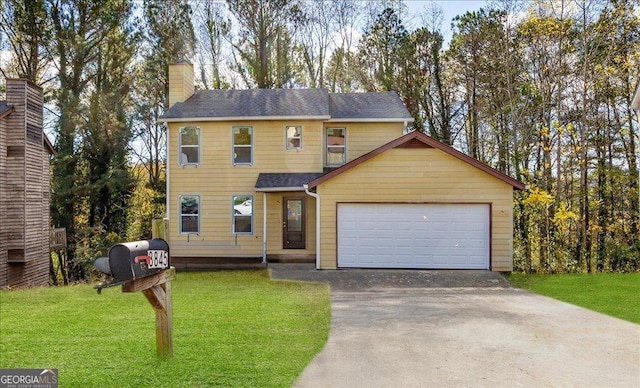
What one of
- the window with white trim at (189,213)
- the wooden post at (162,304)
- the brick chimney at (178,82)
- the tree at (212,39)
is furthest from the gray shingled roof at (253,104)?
the wooden post at (162,304)

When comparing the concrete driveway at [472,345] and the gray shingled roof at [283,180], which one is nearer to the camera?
the concrete driveway at [472,345]

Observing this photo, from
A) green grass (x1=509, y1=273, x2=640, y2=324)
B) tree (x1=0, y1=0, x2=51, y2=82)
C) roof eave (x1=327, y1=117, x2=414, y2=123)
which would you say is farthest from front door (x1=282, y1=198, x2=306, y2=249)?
tree (x1=0, y1=0, x2=51, y2=82)

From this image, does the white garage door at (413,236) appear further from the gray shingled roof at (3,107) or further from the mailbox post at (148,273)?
the gray shingled roof at (3,107)

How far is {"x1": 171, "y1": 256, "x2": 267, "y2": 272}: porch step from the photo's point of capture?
620 inches

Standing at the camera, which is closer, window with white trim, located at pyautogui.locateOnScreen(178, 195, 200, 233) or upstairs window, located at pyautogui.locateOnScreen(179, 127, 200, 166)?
window with white trim, located at pyautogui.locateOnScreen(178, 195, 200, 233)

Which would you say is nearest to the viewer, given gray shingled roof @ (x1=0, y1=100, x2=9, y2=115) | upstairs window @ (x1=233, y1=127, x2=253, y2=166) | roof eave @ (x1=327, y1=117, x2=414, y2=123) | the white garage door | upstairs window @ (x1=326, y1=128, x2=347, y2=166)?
the white garage door

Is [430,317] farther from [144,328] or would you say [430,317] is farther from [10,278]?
[10,278]

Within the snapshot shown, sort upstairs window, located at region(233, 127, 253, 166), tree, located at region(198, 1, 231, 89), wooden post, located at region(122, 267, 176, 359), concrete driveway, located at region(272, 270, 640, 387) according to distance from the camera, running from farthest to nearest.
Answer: tree, located at region(198, 1, 231, 89) < upstairs window, located at region(233, 127, 253, 166) < concrete driveway, located at region(272, 270, 640, 387) < wooden post, located at region(122, 267, 176, 359)

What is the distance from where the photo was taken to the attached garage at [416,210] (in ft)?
44.5

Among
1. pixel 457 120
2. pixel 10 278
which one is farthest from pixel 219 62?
pixel 10 278

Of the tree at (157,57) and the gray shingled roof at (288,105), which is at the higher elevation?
the tree at (157,57)

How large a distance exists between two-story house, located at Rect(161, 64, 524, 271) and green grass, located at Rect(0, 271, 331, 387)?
3.97m

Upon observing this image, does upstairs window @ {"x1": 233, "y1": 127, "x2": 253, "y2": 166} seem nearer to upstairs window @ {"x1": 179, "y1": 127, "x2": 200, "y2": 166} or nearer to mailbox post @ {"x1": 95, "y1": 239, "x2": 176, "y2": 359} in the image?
upstairs window @ {"x1": 179, "y1": 127, "x2": 200, "y2": 166}

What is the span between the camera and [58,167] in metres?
22.2
